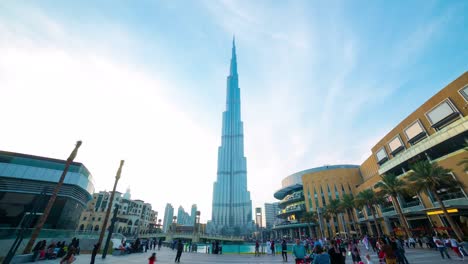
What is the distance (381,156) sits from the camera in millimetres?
48812

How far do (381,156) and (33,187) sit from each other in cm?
7180

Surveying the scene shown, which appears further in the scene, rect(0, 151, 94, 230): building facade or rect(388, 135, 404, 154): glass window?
rect(388, 135, 404, 154): glass window

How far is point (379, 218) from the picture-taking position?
50000mm

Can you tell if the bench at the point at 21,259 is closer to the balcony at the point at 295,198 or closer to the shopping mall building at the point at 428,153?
the shopping mall building at the point at 428,153

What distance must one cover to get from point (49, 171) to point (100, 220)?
5945 centimetres

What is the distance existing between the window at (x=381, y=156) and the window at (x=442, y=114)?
15.4 metres

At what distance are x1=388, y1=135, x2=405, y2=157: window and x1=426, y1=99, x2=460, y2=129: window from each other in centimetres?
854

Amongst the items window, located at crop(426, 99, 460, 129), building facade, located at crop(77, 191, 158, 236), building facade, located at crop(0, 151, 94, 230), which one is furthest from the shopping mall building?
building facade, located at crop(77, 191, 158, 236)

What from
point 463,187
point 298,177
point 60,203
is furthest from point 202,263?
point 298,177

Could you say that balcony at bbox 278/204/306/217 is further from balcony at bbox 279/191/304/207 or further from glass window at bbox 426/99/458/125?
glass window at bbox 426/99/458/125

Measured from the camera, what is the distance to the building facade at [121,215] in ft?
261

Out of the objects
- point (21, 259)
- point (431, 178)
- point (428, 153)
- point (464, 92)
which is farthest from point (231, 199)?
point (21, 259)

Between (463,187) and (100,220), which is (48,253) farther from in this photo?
(100,220)

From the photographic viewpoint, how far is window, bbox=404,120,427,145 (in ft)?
117
